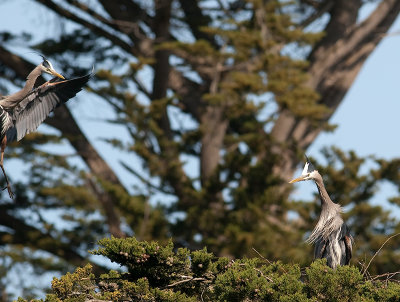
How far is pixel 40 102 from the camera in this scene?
902cm

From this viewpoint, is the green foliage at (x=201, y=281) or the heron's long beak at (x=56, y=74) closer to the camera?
the green foliage at (x=201, y=281)

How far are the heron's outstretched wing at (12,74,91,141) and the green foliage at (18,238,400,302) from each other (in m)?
3.33

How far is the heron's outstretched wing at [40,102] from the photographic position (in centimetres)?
890

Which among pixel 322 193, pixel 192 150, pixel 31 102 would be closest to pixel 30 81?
pixel 31 102

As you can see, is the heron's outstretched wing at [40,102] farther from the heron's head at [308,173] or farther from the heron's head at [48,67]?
the heron's head at [308,173]

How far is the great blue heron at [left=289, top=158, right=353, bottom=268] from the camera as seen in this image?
7699mm

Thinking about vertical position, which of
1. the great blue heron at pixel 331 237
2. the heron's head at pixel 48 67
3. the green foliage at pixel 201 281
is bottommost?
the green foliage at pixel 201 281

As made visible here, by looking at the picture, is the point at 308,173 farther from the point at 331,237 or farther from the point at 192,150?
the point at 192,150

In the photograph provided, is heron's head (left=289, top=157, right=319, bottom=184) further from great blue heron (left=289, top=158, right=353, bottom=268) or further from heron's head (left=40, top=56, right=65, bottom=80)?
heron's head (left=40, top=56, right=65, bottom=80)

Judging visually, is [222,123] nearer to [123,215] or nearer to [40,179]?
[123,215]

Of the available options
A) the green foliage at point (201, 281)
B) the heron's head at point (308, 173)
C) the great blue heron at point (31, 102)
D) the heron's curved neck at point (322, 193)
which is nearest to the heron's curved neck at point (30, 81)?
the great blue heron at point (31, 102)

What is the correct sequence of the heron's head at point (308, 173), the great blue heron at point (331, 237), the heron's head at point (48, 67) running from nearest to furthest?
the great blue heron at point (331, 237) < the heron's head at point (308, 173) < the heron's head at point (48, 67)

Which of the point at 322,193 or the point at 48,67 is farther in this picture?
the point at 48,67

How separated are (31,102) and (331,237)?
11.9 feet
